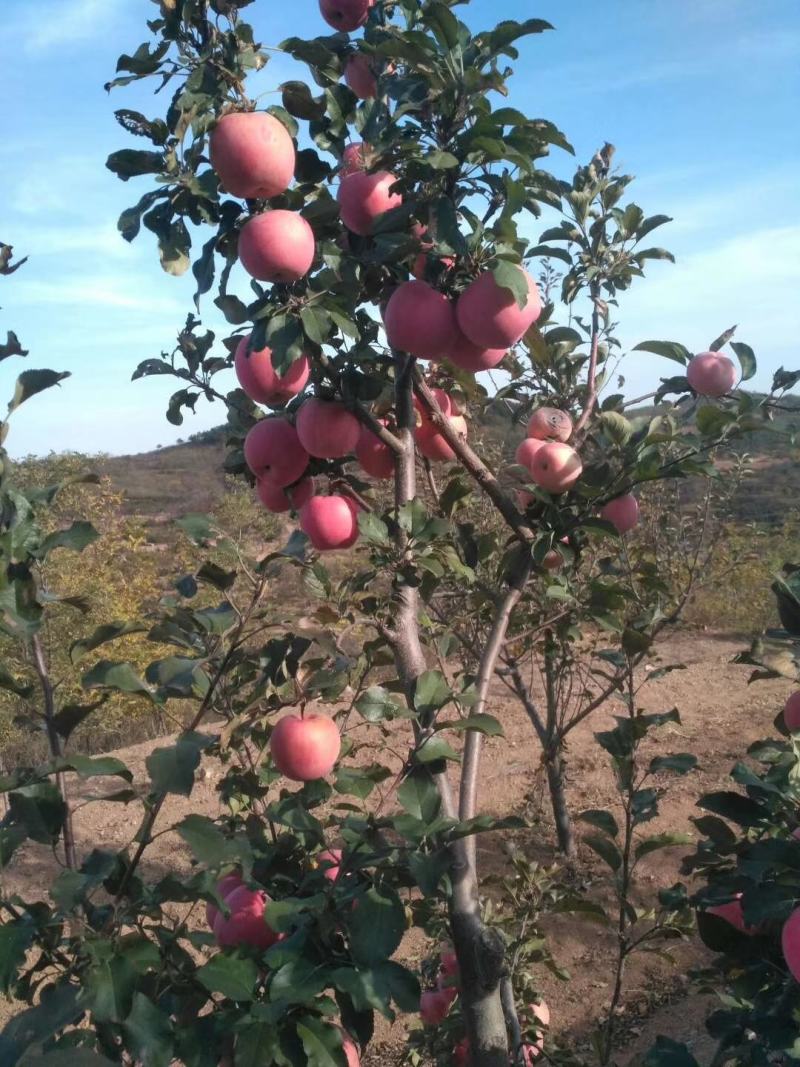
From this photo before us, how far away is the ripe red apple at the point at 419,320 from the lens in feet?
→ 3.93

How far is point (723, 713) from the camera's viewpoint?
18.0ft

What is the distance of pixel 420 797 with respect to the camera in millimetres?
1154

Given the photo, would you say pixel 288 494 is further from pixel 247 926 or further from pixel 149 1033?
pixel 149 1033

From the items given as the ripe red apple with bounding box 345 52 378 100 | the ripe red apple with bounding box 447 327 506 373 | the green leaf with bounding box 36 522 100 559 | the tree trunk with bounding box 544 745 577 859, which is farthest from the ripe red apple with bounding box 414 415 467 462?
the tree trunk with bounding box 544 745 577 859

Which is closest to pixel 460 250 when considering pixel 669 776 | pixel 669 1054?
pixel 669 1054

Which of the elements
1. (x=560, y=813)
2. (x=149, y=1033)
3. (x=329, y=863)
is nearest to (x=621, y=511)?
(x=329, y=863)

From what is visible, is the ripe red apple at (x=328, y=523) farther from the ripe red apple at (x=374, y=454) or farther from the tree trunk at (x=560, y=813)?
the tree trunk at (x=560, y=813)

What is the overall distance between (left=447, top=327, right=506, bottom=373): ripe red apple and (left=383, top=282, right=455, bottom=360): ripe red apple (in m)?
0.04

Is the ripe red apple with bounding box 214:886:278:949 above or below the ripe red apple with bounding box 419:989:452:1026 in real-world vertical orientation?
above

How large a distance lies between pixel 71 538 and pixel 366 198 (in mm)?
607

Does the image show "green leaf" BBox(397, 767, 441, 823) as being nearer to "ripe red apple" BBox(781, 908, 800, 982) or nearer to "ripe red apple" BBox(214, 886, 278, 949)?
"ripe red apple" BBox(214, 886, 278, 949)

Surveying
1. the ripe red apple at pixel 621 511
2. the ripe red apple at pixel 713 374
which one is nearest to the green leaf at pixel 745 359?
the ripe red apple at pixel 713 374

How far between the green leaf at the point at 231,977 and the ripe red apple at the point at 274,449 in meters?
0.70

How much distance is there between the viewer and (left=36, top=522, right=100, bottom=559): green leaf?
3.47 feet
